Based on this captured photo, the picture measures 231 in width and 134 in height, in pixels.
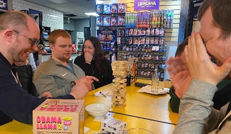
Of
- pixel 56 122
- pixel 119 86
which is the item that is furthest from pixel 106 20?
pixel 56 122

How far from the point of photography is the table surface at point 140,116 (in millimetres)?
1100

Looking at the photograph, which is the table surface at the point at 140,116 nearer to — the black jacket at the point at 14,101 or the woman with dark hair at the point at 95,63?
the black jacket at the point at 14,101

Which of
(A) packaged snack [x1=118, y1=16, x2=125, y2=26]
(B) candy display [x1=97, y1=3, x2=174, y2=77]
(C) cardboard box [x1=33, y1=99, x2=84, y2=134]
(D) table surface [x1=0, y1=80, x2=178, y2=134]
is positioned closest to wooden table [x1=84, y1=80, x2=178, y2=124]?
(D) table surface [x1=0, y1=80, x2=178, y2=134]

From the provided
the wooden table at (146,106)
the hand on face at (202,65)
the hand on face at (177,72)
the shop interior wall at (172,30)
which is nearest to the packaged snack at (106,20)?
the shop interior wall at (172,30)

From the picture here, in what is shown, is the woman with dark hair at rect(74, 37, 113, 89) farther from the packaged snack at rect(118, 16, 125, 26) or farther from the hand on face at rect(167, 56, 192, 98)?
the hand on face at rect(167, 56, 192, 98)

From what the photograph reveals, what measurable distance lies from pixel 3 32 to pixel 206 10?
1381 mm

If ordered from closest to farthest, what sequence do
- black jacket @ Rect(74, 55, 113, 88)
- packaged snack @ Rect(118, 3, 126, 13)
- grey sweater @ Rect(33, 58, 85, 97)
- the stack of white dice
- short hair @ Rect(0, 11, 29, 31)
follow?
short hair @ Rect(0, 11, 29, 31) → the stack of white dice → grey sweater @ Rect(33, 58, 85, 97) → black jacket @ Rect(74, 55, 113, 88) → packaged snack @ Rect(118, 3, 126, 13)

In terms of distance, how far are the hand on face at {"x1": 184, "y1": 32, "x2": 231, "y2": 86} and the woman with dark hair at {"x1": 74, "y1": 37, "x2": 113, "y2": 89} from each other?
239 centimetres

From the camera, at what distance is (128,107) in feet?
4.97

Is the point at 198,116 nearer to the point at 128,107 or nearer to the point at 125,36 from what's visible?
the point at 128,107

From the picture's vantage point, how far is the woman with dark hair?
304 cm

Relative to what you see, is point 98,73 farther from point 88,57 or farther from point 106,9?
point 106,9

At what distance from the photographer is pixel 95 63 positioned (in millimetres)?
3105

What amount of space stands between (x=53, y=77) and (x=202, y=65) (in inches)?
68.7
